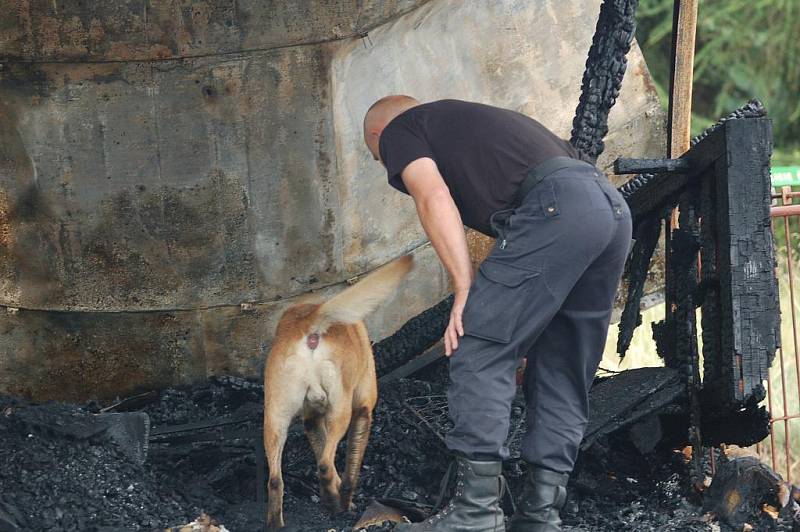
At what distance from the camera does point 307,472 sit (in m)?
5.70

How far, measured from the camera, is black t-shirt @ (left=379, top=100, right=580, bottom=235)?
4.29 meters

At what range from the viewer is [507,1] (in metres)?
7.10

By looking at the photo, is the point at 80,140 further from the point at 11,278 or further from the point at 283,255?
the point at 283,255

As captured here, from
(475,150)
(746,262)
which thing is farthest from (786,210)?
(475,150)

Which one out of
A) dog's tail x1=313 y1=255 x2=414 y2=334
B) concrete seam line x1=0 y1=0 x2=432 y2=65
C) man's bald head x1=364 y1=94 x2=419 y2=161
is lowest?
dog's tail x1=313 y1=255 x2=414 y2=334

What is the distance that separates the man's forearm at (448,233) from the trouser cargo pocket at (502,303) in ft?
0.38

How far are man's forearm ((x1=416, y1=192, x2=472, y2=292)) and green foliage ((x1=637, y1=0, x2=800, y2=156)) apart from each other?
907 centimetres

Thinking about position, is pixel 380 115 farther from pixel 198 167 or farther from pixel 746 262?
pixel 198 167

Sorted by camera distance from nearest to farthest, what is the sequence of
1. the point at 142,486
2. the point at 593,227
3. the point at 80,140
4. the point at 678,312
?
the point at 593,227 < the point at 142,486 < the point at 678,312 < the point at 80,140

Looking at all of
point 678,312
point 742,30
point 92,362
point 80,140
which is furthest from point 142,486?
point 742,30

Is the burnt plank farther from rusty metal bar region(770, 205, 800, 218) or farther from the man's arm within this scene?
rusty metal bar region(770, 205, 800, 218)

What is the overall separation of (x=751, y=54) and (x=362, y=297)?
10322mm

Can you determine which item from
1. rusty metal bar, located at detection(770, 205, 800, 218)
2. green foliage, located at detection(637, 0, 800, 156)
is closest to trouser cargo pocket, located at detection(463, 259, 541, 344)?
rusty metal bar, located at detection(770, 205, 800, 218)

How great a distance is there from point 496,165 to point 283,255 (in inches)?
109
